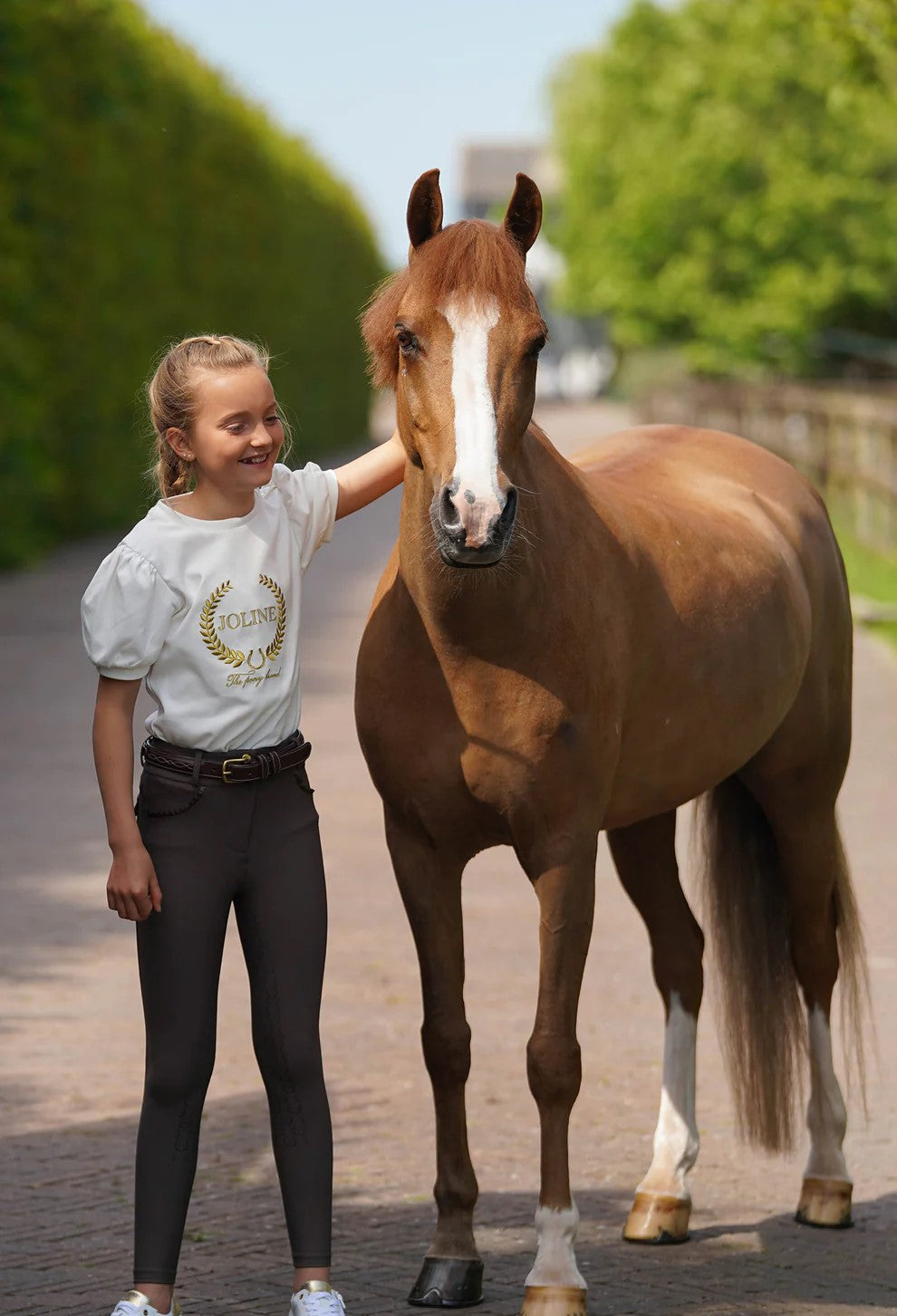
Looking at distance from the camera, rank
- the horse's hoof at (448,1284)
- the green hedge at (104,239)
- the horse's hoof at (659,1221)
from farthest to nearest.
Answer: the green hedge at (104,239)
the horse's hoof at (659,1221)
the horse's hoof at (448,1284)

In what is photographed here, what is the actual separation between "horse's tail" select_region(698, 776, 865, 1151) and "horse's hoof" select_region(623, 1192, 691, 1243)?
0.45 metres

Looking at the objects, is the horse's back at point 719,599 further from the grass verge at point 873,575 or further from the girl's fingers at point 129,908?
the grass verge at point 873,575

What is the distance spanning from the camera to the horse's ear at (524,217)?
3.53m

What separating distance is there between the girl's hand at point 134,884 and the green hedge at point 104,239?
8.48 metres

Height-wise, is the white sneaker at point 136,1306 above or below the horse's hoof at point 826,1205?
above

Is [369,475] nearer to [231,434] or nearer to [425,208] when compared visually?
[231,434]

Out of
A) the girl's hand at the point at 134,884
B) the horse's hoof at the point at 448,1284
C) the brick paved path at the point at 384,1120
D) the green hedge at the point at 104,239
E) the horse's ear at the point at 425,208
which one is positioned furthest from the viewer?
the green hedge at the point at 104,239

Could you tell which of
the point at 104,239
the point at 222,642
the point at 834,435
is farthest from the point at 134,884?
the point at 834,435

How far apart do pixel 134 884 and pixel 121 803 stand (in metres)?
0.15

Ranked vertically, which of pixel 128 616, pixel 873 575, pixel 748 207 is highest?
pixel 748 207

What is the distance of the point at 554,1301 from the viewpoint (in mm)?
3621

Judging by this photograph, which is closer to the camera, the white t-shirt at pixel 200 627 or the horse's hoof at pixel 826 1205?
the white t-shirt at pixel 200 627

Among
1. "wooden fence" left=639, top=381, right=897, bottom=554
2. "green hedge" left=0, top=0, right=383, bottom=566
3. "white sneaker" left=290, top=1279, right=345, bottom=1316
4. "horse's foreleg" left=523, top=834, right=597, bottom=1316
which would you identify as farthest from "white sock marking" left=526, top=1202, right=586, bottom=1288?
"wooden fence" left=639, top=381, right=897, bottom=554

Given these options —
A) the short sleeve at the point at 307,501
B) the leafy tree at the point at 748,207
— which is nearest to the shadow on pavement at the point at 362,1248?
the short sleeve at the point at 307,501
